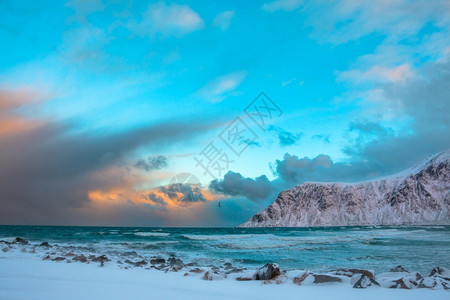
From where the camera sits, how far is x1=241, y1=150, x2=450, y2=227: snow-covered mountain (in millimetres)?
159875

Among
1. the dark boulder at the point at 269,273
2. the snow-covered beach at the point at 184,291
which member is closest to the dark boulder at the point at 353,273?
the snow-covered beach at the point at 184,291

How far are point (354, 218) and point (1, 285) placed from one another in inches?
7705

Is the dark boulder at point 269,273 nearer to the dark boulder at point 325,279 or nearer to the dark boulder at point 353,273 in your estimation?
the dark boulder at point 325,279

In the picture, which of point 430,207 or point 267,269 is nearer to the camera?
point 267,269

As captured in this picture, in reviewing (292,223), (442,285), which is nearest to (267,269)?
(442,285)

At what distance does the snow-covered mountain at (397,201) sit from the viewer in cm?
15988

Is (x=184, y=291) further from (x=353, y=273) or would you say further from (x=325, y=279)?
(x=353, y=273)

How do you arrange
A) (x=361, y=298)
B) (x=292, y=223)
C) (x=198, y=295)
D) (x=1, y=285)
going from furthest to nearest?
(x=292, y=223) < (x=361, y=298) < (x=198, y=295) < (x=1, y=285)

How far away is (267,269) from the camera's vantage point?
10484 millimetres

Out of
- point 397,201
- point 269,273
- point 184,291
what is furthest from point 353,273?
point 397,201

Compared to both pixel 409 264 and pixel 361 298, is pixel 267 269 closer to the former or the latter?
pixel 361 298

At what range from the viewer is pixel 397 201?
170250 mm

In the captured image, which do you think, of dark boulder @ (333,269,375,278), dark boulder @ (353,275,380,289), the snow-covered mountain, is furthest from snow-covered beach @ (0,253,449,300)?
the snow-covered mountain

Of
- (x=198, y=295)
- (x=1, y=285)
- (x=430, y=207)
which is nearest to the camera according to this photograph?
(x=1, y=285)
